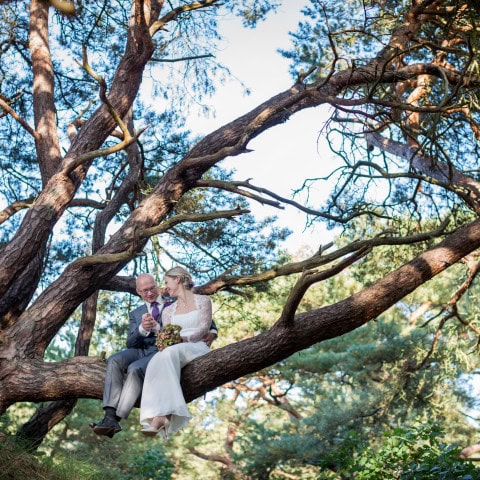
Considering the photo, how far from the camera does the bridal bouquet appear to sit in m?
4.70

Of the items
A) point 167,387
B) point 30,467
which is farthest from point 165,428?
point 30,467

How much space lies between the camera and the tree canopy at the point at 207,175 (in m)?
5.06

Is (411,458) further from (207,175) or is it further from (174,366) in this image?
(207,175)

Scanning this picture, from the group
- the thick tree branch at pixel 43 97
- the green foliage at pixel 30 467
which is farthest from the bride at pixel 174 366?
the thick tree branch at pixel 43 97

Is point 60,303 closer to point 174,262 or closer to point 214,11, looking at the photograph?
point 174,262

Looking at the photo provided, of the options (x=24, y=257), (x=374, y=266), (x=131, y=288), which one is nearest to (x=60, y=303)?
(x=24, y=257)

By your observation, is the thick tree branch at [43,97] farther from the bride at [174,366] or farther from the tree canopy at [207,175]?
the bride at [174,366]

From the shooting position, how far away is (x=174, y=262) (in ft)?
29.1

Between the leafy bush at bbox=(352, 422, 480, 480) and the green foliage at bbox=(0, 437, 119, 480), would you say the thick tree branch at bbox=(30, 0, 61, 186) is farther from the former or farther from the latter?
the leafy bush at bbox=(352, 422, 480, 480)

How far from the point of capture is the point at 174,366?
4.54m

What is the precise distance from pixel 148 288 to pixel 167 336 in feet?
1.48

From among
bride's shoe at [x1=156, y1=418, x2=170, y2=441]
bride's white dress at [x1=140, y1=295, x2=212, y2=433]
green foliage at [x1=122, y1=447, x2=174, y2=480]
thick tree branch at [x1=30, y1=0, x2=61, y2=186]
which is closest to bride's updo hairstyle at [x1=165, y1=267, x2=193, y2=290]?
bride's white dress at [x1=140, y1=295, x2=212, y2=433]

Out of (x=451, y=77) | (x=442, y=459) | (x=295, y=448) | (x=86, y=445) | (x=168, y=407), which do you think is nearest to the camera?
(x=168, y=407)

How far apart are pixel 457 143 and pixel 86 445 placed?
29.2 feet
